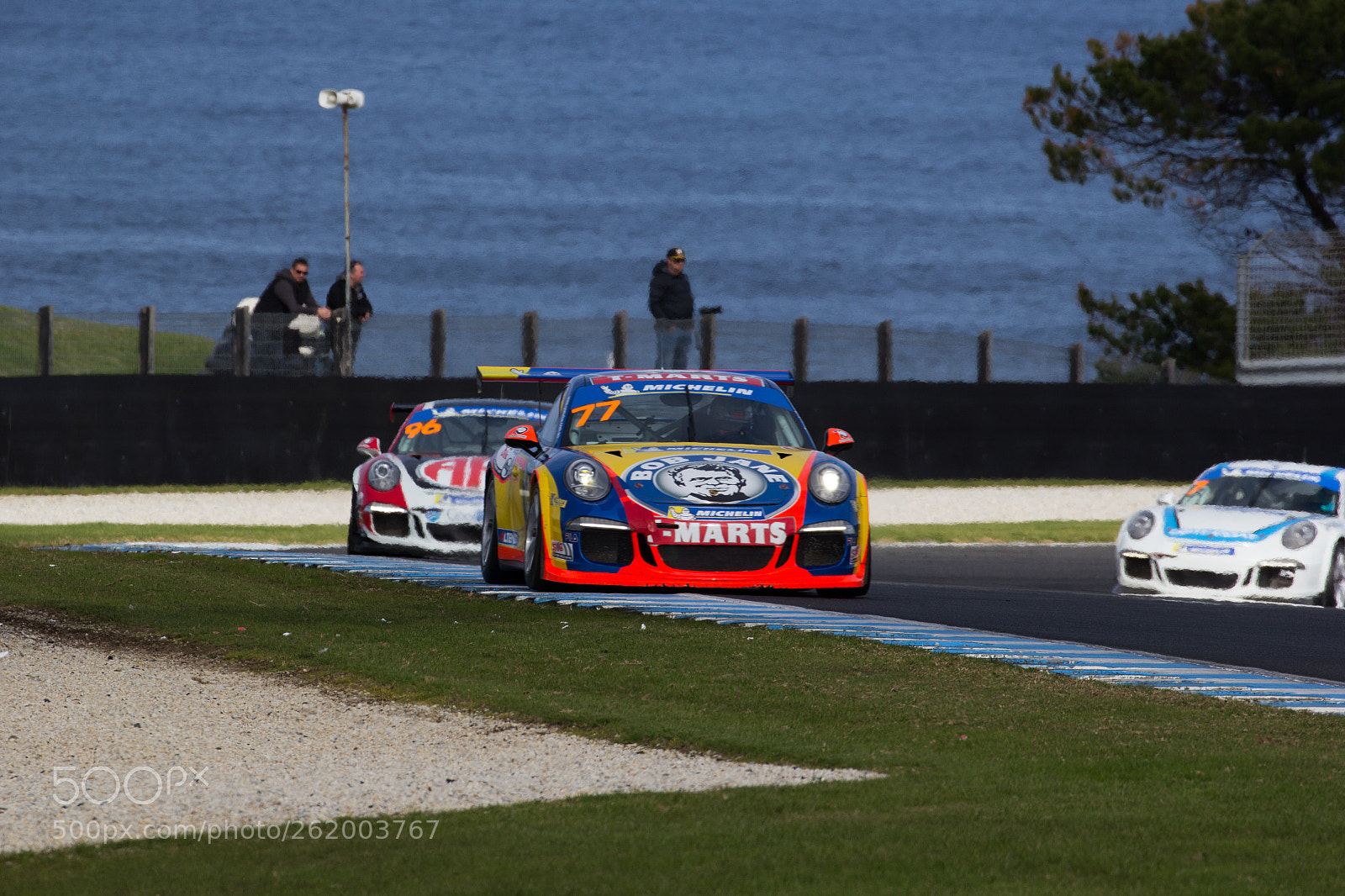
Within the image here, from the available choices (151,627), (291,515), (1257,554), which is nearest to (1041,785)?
(151,627)

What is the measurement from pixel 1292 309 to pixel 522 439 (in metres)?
17.9

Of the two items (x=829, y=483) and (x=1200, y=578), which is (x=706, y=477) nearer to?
(x=829, y=483)

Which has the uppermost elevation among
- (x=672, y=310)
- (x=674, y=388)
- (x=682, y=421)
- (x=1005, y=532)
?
(x=672, y=310)

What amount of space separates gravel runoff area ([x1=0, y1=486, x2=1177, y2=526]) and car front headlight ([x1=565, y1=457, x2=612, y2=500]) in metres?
10.3

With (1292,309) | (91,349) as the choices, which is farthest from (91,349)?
(1292,309)

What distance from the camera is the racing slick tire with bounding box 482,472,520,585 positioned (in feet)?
36.6

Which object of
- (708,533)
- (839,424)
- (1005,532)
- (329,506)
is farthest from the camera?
(839,424)

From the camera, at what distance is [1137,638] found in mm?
9523

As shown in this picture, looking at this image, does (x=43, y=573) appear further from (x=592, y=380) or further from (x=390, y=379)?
(x=390, y=379)

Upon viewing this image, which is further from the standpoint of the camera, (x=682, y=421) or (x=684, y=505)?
(x=682, y=421)

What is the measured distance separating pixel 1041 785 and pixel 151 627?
5347 millimetres

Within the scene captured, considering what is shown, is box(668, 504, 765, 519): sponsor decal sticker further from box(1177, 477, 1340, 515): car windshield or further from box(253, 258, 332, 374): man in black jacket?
box(253, 258, 332, 374): man in black jacket

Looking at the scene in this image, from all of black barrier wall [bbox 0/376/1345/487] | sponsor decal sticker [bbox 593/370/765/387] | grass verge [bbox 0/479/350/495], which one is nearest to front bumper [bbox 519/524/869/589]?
sponsor decal sticker [bbox 593/370/765/387]

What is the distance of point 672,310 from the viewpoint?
73.9 feet
